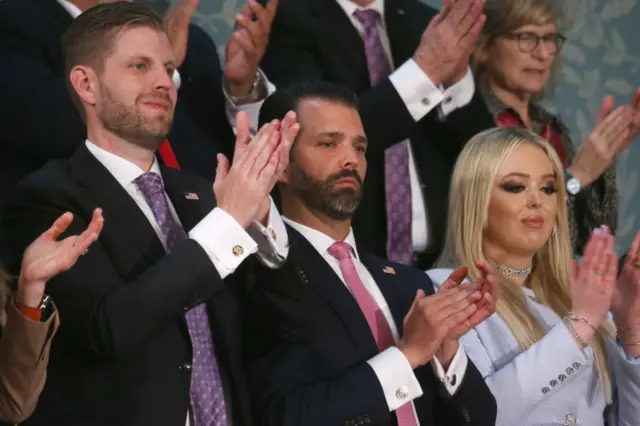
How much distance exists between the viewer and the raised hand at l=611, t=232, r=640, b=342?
115 inches

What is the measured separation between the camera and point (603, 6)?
442 cm

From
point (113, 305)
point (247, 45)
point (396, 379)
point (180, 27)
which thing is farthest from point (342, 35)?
point (113, 305)

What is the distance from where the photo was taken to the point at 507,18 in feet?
12.1

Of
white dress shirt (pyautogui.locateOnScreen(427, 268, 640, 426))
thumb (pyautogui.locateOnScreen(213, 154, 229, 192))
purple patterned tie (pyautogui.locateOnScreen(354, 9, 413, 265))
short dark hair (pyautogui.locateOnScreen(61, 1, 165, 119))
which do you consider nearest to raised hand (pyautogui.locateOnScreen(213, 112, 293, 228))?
thumb (pyautogui.locateOnScreen(213, 154, 229, 192))

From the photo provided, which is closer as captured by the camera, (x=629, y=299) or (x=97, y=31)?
(x=97, y=31)

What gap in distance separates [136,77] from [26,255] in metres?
0.50

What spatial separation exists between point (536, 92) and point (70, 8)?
56.9 inches

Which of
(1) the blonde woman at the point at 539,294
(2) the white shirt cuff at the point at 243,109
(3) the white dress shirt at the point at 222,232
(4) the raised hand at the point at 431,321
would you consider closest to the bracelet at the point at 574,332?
(1) the blonde woman at the point at 539,294

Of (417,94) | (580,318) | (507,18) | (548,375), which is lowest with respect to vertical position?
(548,375)

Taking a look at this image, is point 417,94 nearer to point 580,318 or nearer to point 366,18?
point 366,18

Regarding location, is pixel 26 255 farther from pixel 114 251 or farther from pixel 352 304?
pixel 352 304

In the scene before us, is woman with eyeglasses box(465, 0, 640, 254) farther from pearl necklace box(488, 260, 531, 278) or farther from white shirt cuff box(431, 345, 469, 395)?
white shirt cuff box(431, 345, 469, 395)

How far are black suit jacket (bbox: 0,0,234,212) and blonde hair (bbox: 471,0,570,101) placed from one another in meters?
0.97

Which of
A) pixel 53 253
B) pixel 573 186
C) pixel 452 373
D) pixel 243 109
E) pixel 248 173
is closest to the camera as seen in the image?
pixel 53 253
